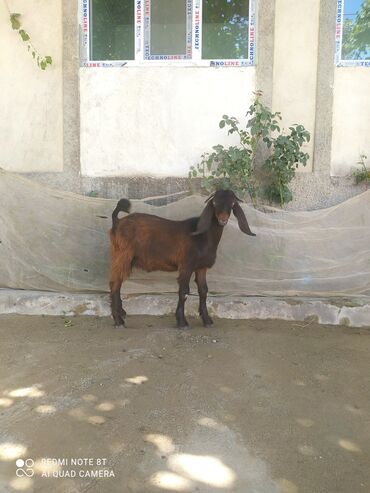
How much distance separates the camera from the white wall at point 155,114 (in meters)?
5.70

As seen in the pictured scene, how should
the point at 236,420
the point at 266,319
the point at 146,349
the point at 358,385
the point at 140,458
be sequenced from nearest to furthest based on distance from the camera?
the point at 140,458
the point at 236,420
the point at 358,385
the point at 146,349
the point at 266,319

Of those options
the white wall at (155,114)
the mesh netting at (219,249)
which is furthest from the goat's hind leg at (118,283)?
the white wall at (155,114)

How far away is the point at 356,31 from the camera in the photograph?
5.59 m

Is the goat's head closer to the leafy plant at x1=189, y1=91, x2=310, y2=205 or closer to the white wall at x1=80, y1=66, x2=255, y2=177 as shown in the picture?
the leafy plant at x1=189, y1=91, x2=310, y2=205

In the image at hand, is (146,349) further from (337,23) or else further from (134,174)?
(337,23)

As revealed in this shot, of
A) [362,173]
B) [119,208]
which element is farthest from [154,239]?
[362,173]

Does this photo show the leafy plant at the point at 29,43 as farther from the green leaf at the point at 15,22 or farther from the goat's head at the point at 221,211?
the goat's head at the point at 221,211

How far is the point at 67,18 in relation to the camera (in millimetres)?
5801

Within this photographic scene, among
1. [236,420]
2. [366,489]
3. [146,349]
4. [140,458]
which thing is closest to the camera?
[366,489]

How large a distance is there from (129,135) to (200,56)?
4.13 ft

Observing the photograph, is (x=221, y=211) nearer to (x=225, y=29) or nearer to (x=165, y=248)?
(x=165, y=248)

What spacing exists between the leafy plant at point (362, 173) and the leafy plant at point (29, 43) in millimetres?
3825

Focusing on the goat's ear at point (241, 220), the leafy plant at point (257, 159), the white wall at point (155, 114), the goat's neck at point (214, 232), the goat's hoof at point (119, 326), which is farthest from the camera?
the white wall at point (155, 114)

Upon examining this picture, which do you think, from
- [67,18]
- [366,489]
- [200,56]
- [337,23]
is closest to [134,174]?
[200,56]
